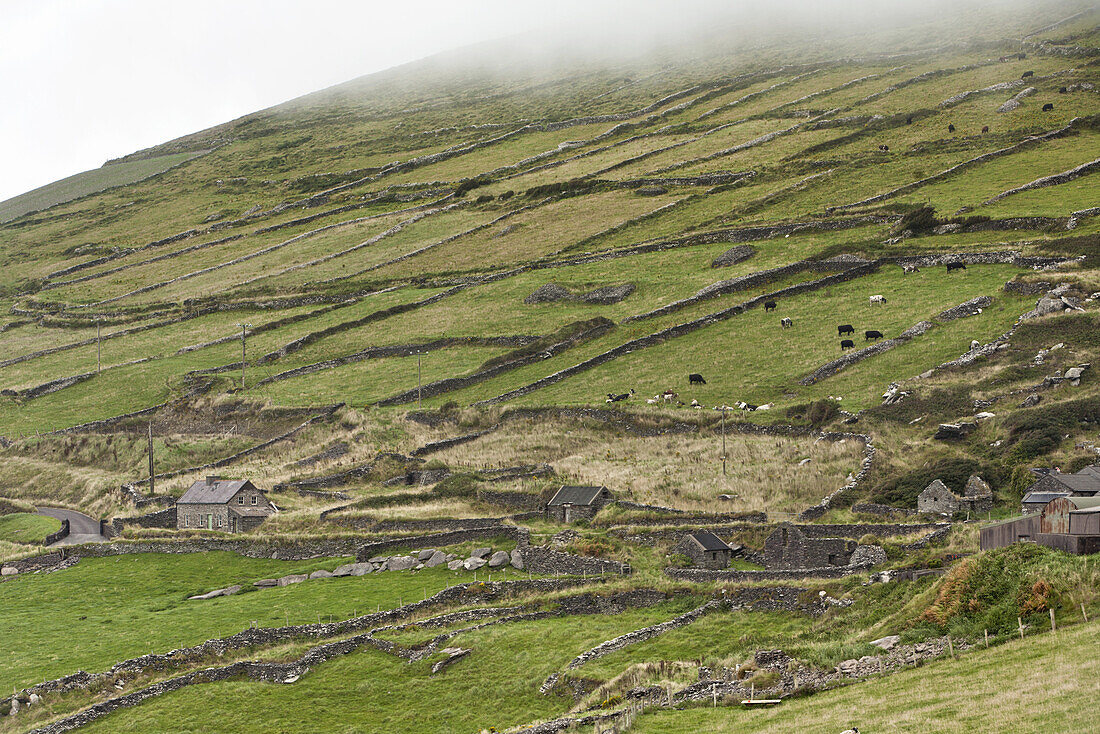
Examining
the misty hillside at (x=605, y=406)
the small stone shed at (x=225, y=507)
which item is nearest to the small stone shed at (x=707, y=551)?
the misty hillside at (x=605, y=406)

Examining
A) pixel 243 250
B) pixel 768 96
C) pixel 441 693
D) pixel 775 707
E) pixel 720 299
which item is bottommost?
pixel 441 693

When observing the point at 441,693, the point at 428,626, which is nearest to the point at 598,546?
the point at 428,626

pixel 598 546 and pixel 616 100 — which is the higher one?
pixel 616 100

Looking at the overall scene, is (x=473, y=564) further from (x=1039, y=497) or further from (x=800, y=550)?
(x=1039, y=497)

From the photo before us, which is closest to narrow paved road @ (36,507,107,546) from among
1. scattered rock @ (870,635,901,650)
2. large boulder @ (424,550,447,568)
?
large boulder @ (424,550,447,568)

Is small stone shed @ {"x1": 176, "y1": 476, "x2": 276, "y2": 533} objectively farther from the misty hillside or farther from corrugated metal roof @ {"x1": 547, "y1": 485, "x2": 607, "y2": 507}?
corrugated metal roof @ {"x1": 547, "y1": 485, "x2": 607, "y2": 507}

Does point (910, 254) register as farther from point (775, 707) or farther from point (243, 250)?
point (243, 250)

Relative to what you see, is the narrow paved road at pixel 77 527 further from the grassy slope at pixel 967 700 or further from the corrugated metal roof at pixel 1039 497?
the corrugated metal roof at pixel 1039 497

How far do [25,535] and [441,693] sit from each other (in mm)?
38927

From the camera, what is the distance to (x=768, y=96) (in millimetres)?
153125

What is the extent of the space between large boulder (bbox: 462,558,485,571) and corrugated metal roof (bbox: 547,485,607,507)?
5.78 metres

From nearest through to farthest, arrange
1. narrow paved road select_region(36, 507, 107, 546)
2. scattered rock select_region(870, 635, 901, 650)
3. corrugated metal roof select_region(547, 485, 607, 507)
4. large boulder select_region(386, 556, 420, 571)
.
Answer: scattered rock select_region(870, 635, 901, 650) → large boulder select_region(386, 556, 420, 571) → corrugated metal roof select_region(547, 485, 607, 507) → narrow paved road select_region(36, 507, 107, 546)

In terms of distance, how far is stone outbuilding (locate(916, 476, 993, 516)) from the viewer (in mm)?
37375

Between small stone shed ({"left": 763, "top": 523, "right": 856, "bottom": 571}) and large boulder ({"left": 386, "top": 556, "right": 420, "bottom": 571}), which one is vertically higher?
small stone shed ({"left": 763, "top": 523, "right": 856, "bottom": 571})
